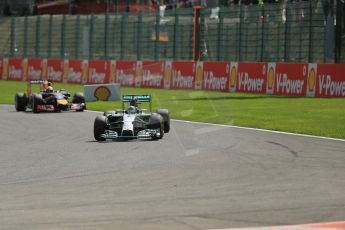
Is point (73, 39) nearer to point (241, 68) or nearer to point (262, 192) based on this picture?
point (241, 68)

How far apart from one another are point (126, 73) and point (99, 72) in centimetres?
264

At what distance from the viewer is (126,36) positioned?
165 feet

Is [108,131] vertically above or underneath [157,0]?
underneath

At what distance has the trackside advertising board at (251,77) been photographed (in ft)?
113

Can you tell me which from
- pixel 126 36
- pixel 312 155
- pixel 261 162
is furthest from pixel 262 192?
pixel 126 36

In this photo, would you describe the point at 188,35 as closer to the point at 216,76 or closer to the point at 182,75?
the point at 182,75

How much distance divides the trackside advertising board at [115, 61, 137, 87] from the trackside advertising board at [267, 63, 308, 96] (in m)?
11.0

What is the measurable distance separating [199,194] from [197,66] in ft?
94.3

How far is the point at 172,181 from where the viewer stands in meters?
11.0

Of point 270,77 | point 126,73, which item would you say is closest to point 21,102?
point 270,77

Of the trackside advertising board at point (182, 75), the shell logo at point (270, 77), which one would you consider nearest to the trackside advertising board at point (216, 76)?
the trackside advertising board at point (182, 75)

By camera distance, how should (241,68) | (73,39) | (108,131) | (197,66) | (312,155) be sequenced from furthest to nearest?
(73,39) < (197,66) < (241,68) < (108,131) < (312,155)

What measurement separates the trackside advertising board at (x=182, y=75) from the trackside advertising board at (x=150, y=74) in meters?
1.22

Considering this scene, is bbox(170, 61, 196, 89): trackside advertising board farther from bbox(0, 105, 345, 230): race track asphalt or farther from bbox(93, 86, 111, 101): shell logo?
bbox(0, 105, 345, 230): race track asphalt
